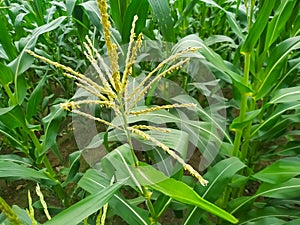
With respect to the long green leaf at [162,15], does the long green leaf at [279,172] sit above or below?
below

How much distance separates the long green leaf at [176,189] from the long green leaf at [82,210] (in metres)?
0.09

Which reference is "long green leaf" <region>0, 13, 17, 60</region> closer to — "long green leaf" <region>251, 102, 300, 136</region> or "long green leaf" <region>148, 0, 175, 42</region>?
"long green leaf" <region>148, 0, 175, 42</region>

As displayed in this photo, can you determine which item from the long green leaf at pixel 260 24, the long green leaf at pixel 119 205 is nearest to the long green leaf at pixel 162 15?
the long green leaf at pixel 260 24

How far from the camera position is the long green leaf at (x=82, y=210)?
1.62 ft

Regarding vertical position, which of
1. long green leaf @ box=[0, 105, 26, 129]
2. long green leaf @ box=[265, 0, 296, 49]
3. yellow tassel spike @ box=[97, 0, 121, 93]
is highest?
yellow tassel spike @ box=[97, 0, 121, 93]

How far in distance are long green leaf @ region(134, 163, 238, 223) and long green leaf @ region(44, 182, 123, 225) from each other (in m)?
0.09

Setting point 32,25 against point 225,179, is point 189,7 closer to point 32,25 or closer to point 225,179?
point 225,179

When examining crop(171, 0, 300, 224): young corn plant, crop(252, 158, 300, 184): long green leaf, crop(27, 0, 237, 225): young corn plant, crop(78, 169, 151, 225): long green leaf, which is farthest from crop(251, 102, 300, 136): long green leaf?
crop(78, 169, 151, 225): long green leaf

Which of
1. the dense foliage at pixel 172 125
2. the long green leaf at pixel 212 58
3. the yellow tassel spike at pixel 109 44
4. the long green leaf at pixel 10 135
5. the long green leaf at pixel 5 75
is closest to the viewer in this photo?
the yellow tassel spike at pixel 109 44

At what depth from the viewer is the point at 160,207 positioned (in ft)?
2.76

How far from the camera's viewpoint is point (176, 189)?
0.54 metres

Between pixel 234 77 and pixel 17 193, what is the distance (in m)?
1.34

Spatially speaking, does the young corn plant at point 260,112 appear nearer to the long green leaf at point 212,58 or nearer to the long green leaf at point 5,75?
the long green leaf at point 212,58

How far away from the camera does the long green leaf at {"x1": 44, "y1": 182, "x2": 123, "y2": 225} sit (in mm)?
492
